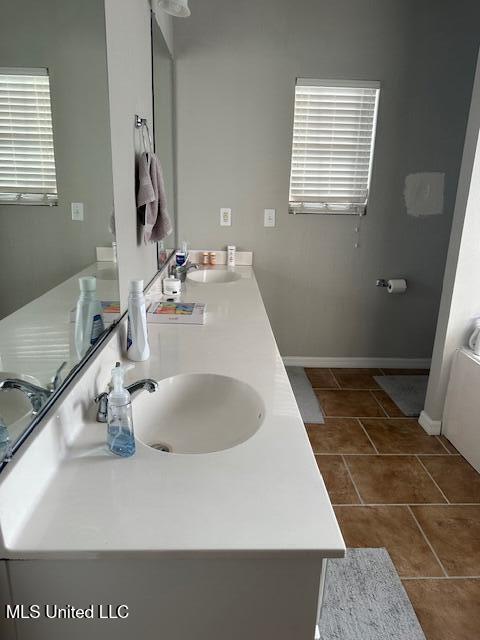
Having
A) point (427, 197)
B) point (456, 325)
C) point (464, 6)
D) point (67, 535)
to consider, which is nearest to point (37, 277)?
point (67, 535)

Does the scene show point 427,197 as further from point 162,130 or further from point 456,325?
point 162,130

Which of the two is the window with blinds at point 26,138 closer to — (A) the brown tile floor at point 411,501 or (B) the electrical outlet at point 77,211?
(B) the electrical outlet at point 77,211

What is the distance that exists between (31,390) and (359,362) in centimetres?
306

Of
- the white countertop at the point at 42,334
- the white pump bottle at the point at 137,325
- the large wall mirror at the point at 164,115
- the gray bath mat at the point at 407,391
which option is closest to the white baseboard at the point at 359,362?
the gray bath mat at the point at 407,391

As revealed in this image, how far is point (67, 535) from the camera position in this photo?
→ 0.76 meters

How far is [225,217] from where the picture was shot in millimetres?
3240

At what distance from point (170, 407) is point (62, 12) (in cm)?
104

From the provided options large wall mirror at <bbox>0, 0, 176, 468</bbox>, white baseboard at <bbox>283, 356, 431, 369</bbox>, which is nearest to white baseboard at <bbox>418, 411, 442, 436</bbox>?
white baseboard at <bbox>283, 356, 431, 369</bbox>

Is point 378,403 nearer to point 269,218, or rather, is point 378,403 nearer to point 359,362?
point 359,362

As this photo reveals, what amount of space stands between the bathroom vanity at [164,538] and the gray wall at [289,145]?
8.08 feet

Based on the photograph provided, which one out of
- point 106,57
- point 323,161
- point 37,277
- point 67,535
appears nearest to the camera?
point 67,535

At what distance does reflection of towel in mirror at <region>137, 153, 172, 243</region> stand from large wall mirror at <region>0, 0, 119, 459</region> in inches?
19.5

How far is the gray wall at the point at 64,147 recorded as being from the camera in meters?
→ 0.81

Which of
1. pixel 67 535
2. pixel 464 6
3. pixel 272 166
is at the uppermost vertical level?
pixel 464 6
